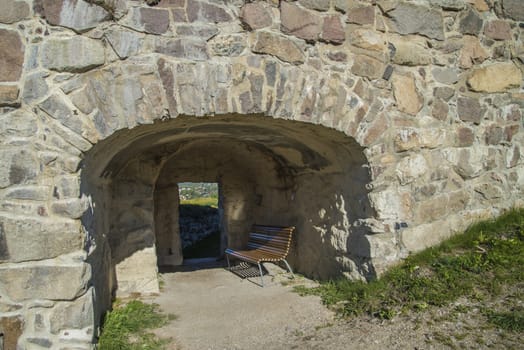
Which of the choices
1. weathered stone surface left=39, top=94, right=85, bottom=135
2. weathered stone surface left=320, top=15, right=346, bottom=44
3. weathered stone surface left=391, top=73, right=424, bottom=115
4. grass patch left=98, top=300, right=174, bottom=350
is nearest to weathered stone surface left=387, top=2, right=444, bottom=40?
weathered stone surface left=391, top=73, right=424, bottom=115

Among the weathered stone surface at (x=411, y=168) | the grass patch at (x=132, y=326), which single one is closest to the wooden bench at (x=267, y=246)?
the grass patch at (x=132, y=326)

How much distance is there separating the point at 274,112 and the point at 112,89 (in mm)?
1147

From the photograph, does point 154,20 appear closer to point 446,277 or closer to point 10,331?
point 10,331

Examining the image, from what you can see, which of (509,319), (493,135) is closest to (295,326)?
(509,319)

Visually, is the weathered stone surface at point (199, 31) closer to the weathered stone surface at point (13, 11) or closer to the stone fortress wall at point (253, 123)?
the stone fortress wall at point (253, 123)

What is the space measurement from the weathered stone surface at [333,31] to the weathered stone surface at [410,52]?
534mm

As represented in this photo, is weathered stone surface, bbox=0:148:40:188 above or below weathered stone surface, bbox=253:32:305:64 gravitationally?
below

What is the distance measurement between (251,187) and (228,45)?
3.80 meters

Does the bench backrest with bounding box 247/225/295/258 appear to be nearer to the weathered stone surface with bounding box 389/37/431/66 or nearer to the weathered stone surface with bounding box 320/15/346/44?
the weathered stone surface with bounding box 389/37/431/66

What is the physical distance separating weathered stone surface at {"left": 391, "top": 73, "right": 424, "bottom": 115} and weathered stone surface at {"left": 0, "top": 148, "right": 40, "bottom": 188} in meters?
2.84

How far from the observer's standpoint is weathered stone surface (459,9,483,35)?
393cm

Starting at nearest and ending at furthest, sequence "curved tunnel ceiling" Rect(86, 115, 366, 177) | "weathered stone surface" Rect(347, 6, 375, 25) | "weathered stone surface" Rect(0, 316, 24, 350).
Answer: "weathered stone surface" Rect(0, 316, 24, 350), "curved tunnel ceiling" Rect(86, 115, 366, 177), "weathered stone surface" Rect(347, 6, 375, 25)

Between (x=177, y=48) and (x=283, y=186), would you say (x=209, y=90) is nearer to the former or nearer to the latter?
(x=177, y=48)

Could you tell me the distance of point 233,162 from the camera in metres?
6.64
